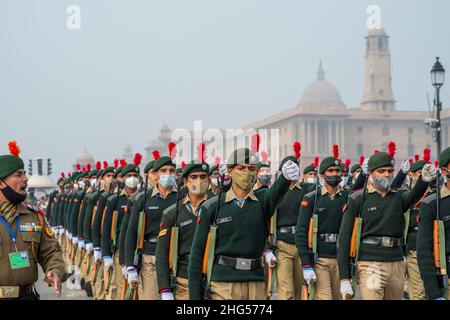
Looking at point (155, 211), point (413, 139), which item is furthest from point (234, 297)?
point (413, 139)

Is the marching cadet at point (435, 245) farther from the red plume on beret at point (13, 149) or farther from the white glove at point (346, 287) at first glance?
the red plume on beret at point (13, 149)

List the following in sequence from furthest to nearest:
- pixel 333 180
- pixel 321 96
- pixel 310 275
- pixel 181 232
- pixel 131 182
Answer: pixel 321 96
pixel 131 182
pixel 333 180
pixel 310 275
pixel 181 232

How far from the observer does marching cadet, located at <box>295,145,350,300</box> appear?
11641 millimetres

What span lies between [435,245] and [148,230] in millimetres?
4042

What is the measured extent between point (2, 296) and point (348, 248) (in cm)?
405

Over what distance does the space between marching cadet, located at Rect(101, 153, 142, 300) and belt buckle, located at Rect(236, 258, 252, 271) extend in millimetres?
5577

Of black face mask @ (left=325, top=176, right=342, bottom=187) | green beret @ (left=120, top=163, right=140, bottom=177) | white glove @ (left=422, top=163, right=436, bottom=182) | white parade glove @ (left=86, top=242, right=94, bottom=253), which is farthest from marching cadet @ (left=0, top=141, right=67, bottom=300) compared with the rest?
white parade glove @ (left=86, top=242, right=94, bottom=253)

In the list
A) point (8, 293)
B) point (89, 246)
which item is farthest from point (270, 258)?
point (8, 293)

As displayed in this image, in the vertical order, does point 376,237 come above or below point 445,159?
below

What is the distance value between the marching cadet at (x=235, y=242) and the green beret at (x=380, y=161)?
2154 mm

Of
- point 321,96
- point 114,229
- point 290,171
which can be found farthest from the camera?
point 321,96

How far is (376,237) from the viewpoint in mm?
9766

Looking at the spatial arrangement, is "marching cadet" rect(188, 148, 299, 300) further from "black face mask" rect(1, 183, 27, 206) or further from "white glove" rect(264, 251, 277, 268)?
"white glove" rect(264, 251, 277, 268)

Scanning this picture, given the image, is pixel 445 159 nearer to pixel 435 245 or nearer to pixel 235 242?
pixel 435 245
